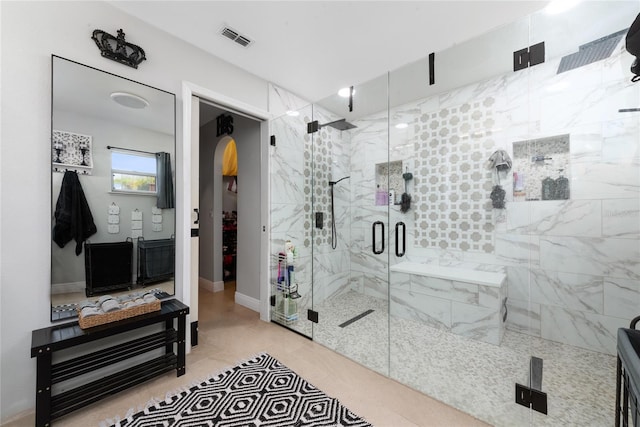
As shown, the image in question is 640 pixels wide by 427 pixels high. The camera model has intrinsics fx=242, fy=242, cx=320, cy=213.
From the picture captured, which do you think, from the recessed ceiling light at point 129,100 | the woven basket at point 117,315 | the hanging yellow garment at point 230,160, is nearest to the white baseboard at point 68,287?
the woven basket at point 117,315

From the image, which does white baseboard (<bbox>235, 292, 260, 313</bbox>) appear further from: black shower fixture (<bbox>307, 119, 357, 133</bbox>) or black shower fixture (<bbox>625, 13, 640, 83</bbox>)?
black shower fixture (<bbox>625, 13, 640, 83</bbox>)

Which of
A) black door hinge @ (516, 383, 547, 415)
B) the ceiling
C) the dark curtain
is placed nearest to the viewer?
black door hinge @ (516, 383, 547, 415)

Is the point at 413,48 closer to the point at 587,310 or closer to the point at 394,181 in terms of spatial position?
the point at 394,181

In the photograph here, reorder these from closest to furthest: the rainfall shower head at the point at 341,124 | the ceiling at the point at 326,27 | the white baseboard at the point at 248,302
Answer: the ceiling at the point at 326,27
the rainfall shower head at the point at 341,124
the white baseboard at the point at 248,302

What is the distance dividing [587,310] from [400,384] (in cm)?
150

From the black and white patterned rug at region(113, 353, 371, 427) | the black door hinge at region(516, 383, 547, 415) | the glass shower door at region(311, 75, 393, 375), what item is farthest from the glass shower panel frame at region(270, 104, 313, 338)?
the black door hinge at region(516, 383, 547, 415)

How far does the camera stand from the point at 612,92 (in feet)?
5.50

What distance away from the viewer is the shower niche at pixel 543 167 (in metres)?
1.75

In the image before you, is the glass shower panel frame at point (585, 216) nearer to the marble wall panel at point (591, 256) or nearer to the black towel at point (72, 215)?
the marble wall panel at point (591, 256)

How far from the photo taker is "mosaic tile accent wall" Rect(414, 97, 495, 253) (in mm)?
2391

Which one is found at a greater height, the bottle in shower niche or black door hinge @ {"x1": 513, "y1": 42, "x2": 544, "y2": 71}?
black door hinge @ {"x1": 513, "y1": 42, "x2": 544, "y2": 71}

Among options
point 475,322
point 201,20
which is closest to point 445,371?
point 475,322

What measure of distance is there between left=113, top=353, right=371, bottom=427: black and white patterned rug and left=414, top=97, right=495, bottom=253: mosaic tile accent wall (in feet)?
5.92

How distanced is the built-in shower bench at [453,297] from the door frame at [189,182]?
1.47 metres
